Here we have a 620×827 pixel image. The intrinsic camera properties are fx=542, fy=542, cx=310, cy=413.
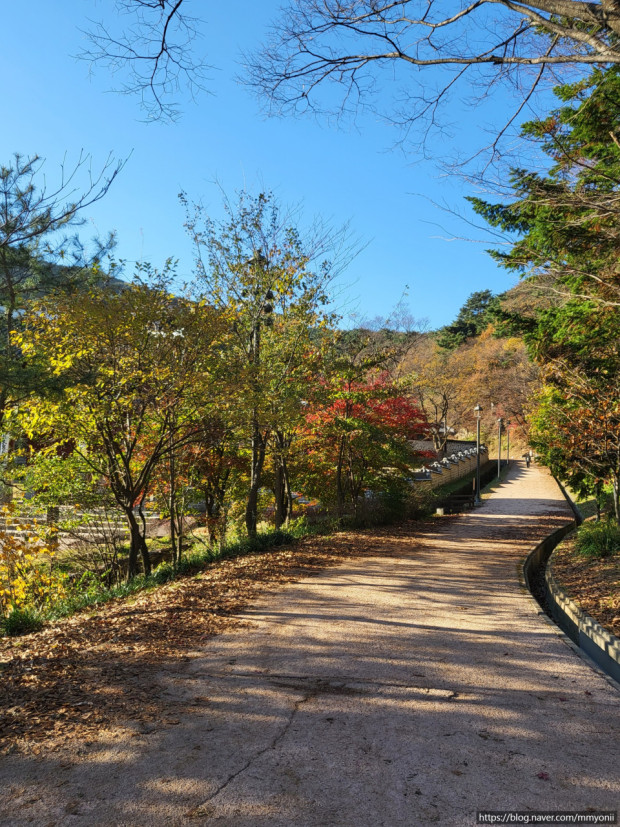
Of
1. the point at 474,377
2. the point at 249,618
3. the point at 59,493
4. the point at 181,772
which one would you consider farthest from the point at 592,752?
the point at 474,377

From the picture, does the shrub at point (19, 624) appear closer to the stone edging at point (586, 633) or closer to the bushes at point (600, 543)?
the stone edging at point (586, 633)

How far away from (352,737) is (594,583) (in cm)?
622

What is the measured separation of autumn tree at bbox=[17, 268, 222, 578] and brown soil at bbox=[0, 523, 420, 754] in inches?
97.6

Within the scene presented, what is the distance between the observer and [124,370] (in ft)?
27.9

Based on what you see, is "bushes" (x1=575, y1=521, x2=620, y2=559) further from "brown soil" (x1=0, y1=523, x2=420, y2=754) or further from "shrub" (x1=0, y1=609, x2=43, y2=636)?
"shrub" (x1=0, y1=609, x2=43, y2=636)

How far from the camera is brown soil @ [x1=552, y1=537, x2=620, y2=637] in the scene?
6.63 metres

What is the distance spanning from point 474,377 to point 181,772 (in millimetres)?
46467

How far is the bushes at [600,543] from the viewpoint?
9953 millimetres

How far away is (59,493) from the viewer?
9.30 m

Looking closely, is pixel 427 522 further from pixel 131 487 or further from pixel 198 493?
pixel 131 487

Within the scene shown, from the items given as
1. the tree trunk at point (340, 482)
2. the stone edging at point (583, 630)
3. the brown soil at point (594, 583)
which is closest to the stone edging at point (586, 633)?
the stone edging at point (583, 630)

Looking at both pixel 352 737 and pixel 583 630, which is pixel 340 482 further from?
pixel 352 737

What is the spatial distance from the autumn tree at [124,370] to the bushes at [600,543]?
7605 millimetres

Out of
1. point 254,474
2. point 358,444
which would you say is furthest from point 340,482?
point 254,474
